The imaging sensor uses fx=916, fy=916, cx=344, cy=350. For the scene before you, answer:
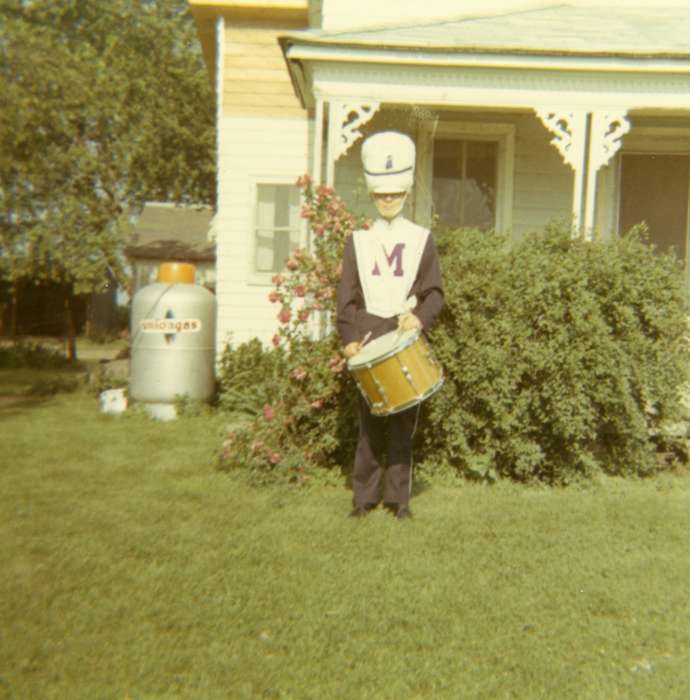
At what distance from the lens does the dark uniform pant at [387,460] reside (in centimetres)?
521

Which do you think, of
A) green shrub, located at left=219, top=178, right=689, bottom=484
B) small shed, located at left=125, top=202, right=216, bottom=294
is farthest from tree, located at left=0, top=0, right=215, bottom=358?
green shrub, located at left=219, top=178, right=689, bottom=484

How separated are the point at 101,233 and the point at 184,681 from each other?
1886 centimetres

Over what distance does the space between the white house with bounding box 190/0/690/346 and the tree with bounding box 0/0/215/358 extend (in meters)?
9.43

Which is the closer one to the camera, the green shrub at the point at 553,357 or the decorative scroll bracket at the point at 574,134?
the green shrub at the point at 553,357

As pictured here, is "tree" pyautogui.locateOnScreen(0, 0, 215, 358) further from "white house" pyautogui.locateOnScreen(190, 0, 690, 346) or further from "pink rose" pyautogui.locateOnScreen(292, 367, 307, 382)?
"pink rose" pyautogui.locateOnScreen(292, 367, 307, 382)

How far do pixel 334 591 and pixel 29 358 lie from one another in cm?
1154

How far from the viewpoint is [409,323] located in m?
4.88

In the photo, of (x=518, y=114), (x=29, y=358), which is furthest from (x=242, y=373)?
(x=29, y=358)

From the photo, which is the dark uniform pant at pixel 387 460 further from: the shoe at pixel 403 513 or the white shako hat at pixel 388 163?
the white shako hat at pixel 388 163

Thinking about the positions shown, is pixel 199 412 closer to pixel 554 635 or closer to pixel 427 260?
pixel 427 260

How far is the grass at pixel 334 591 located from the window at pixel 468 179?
4.70m

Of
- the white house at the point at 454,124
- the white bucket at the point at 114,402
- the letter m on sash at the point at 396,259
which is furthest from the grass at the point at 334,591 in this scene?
the white house at the point at 454,124

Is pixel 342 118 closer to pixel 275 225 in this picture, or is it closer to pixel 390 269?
pixel 275 225

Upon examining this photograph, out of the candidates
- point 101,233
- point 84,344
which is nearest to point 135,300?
point 101,233
